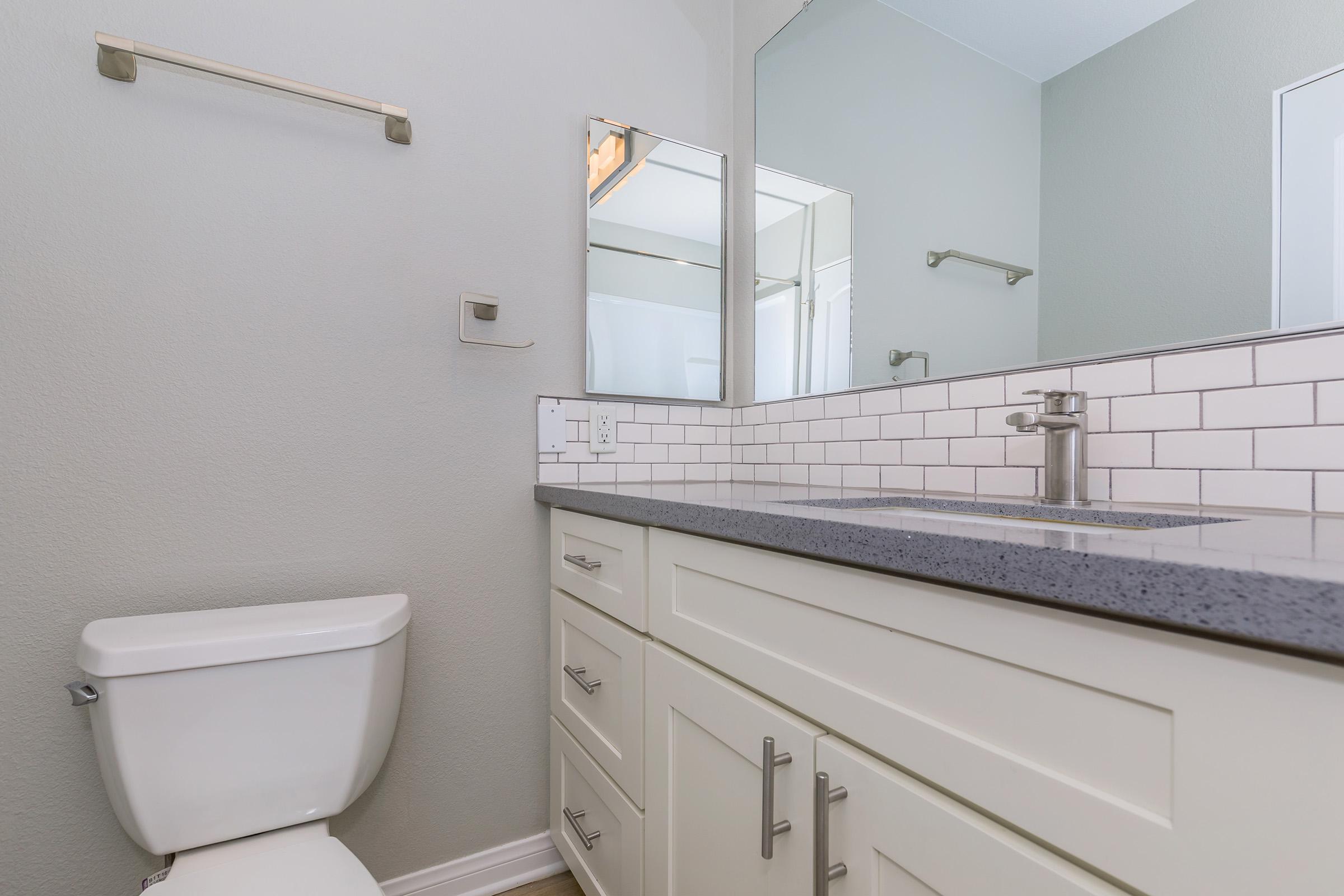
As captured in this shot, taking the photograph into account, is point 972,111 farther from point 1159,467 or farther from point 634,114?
point 634,114

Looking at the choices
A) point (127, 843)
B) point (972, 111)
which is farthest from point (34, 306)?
point (972, 111)

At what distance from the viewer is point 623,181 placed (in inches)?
60.6

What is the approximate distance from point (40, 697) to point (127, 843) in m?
0.30

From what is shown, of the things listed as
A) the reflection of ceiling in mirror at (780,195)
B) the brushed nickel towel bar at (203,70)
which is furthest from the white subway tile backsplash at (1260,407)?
the brushed nickel towel bar at (203,70)

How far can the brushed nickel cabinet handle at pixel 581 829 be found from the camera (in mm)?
1201

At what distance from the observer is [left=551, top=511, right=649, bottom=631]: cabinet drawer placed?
39.8 inches

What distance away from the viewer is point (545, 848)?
56.7 inches

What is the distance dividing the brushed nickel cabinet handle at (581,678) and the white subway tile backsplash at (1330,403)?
110cm

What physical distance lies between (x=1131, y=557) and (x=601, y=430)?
4.04 feet

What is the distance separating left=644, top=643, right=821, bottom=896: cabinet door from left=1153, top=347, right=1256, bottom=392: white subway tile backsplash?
68cm

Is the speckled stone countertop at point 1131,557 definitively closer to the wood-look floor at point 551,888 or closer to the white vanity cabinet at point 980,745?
the white vanity cabinet at point 980,745

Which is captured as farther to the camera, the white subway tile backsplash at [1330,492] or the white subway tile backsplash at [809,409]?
the white subway tile backsplash at [809,409]

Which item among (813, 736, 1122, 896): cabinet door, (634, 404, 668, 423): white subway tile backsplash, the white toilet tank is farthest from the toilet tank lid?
(813, 736, 1122, 896): cabinet door

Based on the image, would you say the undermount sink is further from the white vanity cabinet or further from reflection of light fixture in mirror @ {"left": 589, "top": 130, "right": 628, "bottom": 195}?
reflection of light fixture in mirror @ {"left": 589, "top": 130, "right": 628, "bottom": 195}
